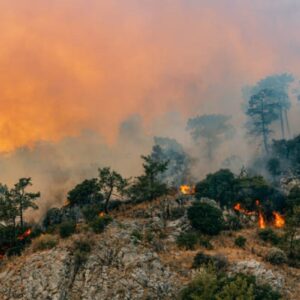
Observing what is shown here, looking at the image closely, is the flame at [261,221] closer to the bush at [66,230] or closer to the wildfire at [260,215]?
the wildfire at [260,215]

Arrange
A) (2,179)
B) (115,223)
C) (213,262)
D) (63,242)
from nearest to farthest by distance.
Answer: (213,262) → (63,242) → (115,223) → (2,179)

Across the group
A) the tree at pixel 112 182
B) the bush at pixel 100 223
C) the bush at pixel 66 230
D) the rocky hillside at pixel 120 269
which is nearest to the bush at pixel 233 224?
the rocky hillside at pixel 120 269

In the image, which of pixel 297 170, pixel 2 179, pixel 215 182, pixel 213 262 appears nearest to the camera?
pixel 213 262

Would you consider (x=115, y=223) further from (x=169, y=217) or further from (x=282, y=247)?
(x=282, y=247)

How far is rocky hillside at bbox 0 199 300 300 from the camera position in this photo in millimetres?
49156

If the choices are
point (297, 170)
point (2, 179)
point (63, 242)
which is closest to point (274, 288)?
point (63, 242)

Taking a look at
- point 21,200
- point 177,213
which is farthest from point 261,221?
point 21,200

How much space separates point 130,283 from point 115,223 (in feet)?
47.7

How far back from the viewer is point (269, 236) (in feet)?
203

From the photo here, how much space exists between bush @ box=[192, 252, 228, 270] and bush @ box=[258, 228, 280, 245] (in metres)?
12.6

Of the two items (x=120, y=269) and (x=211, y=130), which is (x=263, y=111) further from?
(x=120, y=269)

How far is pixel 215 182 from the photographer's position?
86.4m

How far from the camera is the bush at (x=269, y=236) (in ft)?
200

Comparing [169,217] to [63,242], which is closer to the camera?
[63,242]
